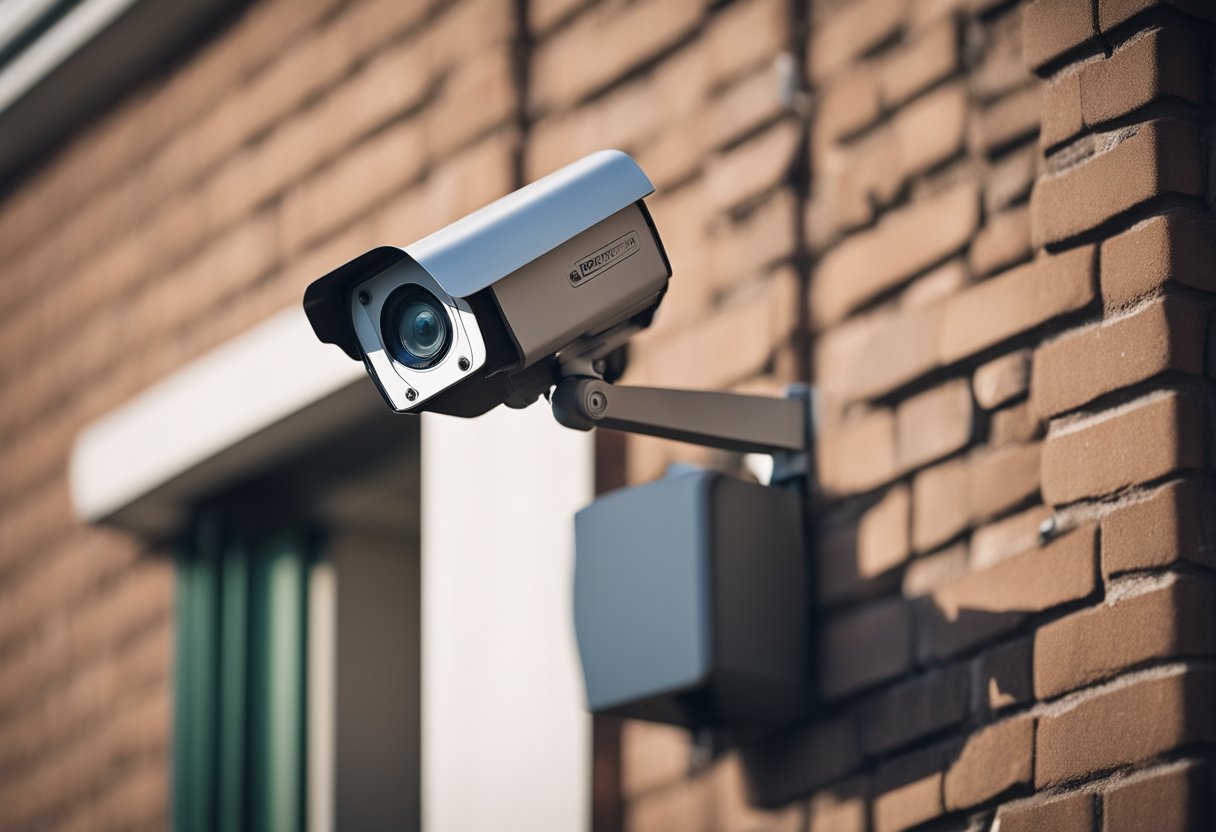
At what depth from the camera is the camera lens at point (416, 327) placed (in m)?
2.19

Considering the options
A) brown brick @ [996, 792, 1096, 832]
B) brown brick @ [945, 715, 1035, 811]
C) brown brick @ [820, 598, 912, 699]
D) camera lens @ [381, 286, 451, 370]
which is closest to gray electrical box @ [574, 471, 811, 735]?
A: brown brick @ [820, 598, 912, 699]

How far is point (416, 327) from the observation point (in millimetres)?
2215

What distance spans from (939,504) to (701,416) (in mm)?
305

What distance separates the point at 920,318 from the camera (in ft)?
8.48

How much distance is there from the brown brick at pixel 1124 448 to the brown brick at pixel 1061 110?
1.14 feet

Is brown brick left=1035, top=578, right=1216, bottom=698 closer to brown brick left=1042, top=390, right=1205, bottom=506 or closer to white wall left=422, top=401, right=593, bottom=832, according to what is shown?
brown brick left=1042, top=390, right=1205, bottom=506

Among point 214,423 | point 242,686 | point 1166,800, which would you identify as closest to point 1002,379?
point 1166,800

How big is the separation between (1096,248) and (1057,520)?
0.31 m

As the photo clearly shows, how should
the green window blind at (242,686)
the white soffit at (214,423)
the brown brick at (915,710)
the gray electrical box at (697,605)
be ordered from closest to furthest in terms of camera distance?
the brown brick at (915,710) → the gray electrical box at (697,605) → the white soffit at (214,423) → the green window blind at (242,686)

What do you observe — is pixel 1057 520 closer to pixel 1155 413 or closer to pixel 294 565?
pixel 1155 413

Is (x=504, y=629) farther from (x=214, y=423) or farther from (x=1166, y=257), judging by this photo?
(x=1166, y=257)

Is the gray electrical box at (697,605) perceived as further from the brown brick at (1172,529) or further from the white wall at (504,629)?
the brown brick at (1172,529)

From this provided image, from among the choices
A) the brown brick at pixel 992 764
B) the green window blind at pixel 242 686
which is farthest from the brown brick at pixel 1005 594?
the green window blind at pixel 242 686

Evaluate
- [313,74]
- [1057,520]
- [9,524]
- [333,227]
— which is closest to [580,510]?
[1057,520]
